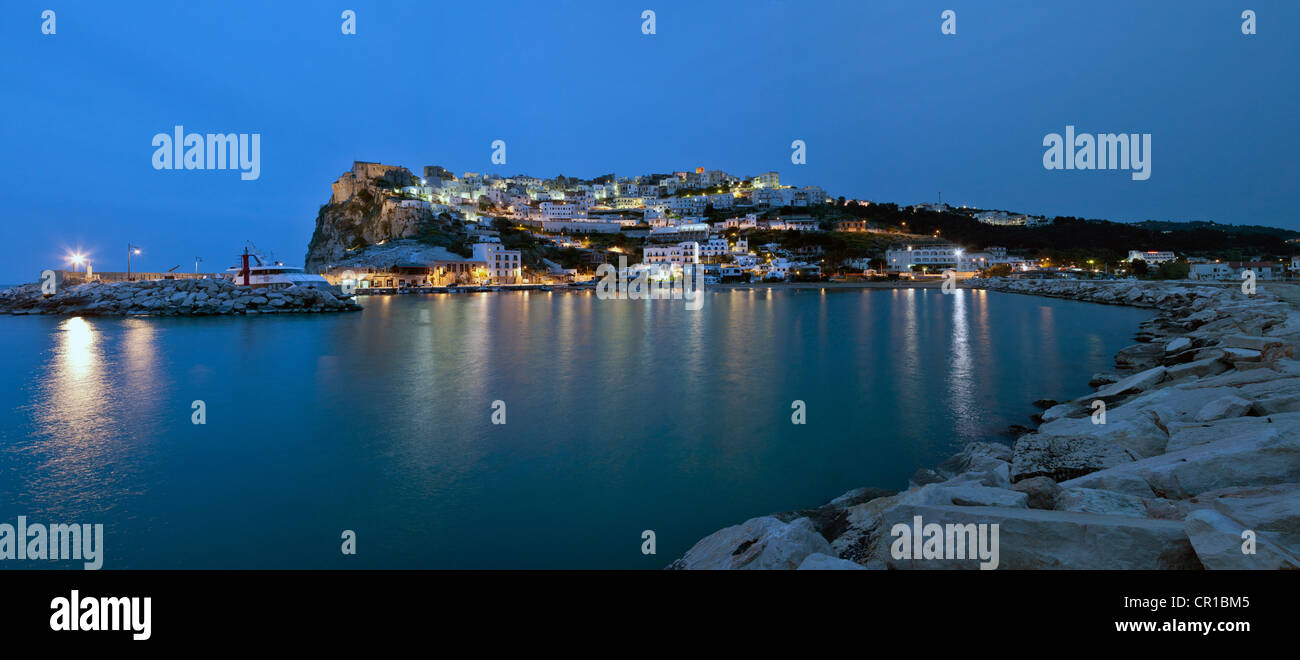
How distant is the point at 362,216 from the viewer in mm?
89750

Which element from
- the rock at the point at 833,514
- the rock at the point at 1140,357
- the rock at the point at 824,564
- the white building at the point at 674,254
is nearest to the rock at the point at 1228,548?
the rock at the point at 824,564

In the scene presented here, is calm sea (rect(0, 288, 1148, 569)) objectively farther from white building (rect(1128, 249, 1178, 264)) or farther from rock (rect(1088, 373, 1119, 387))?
white building (rect(1128, 249, 1178, 264))

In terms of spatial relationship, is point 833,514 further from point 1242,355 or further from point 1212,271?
point 1212,271

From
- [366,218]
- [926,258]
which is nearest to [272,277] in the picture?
[366,218]

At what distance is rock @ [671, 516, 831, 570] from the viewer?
3334 mm

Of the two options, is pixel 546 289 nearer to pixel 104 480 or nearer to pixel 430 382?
pixel 430 382

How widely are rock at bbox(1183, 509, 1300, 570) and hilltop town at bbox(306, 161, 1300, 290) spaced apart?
73.5m

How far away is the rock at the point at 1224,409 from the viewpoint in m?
5.26

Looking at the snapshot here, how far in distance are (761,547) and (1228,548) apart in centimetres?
210

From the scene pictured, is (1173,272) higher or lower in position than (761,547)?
higher

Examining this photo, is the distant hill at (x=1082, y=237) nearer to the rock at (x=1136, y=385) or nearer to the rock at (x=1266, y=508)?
the rock at (x=1136, y=385)

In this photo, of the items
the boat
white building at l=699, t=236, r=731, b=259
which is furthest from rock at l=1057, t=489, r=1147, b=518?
white building at l=699, t=236, r=731, b=259
